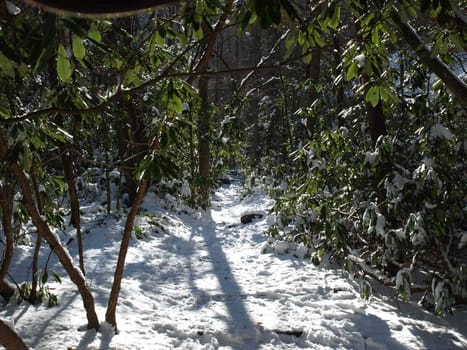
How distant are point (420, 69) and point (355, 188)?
1.73m

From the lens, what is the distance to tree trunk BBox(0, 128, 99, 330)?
315cm

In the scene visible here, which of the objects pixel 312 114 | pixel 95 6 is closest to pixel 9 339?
pixel 95 6

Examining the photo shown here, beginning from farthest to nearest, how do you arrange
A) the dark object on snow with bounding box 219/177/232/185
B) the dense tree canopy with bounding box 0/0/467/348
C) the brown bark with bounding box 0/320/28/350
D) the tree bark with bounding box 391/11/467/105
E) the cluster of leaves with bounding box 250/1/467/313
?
the dark object on snow with bounding box 219/177/232/185
the cluster of leaves with bounding box 250/1/467/313
the tree bark with bounding box 391/11/467/105
the dense tree canopy with bounding box 0/0/467/348
the brown bark with bounding box 0/320/28/350

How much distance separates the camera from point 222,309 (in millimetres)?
4691

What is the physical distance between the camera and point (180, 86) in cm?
256

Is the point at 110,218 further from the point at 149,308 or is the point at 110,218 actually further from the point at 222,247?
the point at 149,308

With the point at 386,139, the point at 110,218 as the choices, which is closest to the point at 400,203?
the point at 386,139

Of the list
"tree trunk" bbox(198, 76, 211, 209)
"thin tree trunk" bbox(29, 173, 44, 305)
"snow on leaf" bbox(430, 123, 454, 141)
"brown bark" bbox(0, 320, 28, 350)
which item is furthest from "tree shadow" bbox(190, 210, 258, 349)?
"tree trunk" bbox(198, 76, 211, 209)

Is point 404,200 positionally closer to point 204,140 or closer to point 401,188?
point 401,188

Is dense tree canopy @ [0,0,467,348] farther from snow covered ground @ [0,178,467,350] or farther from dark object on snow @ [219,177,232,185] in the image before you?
dark object on snow @ [219,177,232,185]

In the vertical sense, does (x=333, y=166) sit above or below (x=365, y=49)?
below

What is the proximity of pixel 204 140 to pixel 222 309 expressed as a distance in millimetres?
6751

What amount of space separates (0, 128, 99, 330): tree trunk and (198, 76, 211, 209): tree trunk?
658 cm

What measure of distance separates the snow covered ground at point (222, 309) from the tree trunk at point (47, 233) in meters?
0.25
